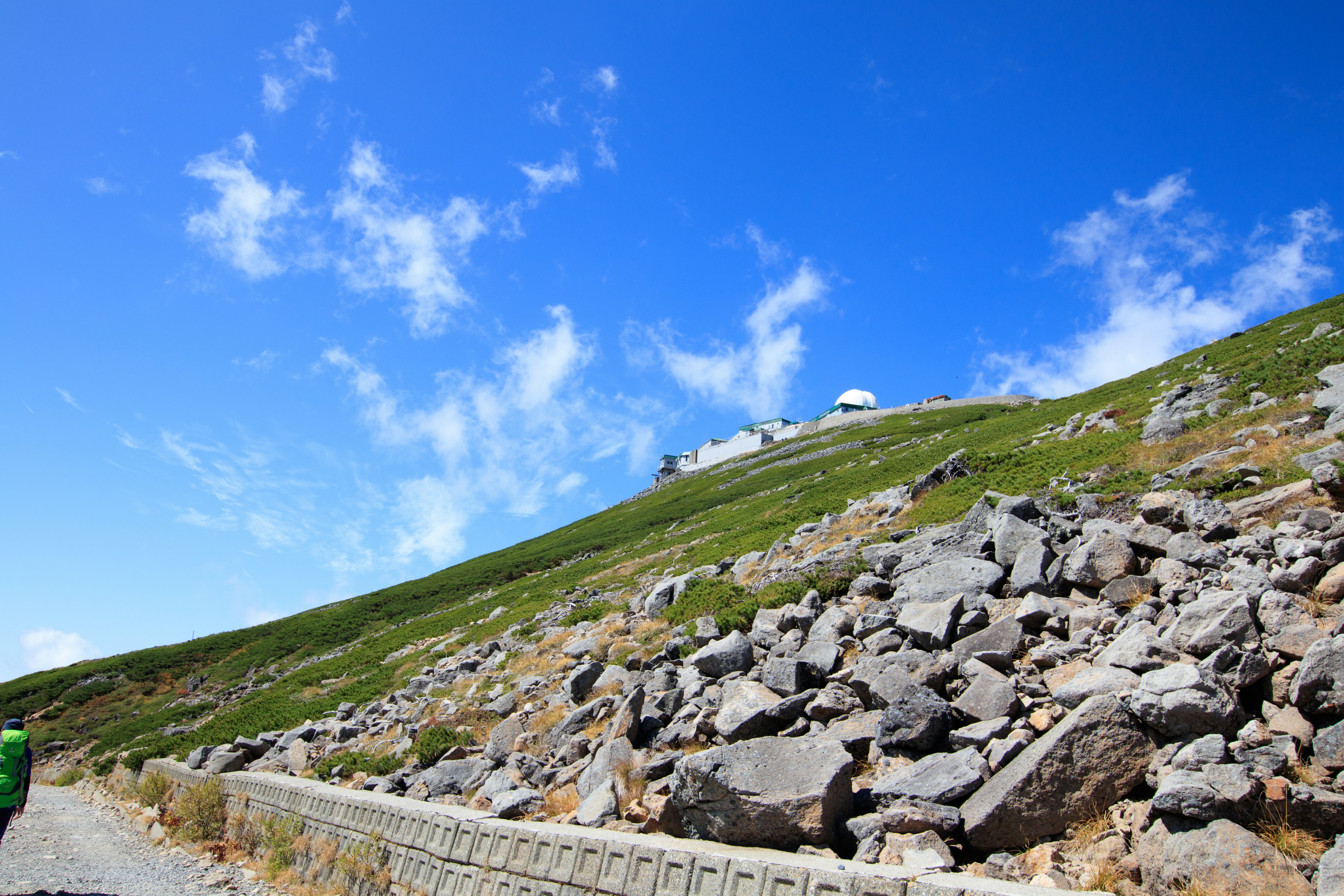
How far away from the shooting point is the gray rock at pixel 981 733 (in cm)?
829

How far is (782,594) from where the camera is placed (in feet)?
56.7

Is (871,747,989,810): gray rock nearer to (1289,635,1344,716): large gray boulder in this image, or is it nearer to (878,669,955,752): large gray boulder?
(878,669,955,752): large gray boulder

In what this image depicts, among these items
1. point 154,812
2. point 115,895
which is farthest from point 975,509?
point 154,812

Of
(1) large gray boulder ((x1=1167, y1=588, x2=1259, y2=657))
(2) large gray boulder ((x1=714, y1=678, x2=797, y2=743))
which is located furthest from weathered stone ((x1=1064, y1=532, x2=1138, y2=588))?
(2) large gray boulder ((x1=714, y1=678, x2=797, y2=743))

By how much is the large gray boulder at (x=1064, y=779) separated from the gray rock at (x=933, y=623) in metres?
3.75

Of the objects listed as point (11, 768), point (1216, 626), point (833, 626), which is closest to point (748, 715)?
point (833, 626)

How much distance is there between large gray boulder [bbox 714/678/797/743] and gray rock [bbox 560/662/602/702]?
5.52m

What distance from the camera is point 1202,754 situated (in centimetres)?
683

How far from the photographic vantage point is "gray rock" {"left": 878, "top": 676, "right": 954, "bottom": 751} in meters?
8.86

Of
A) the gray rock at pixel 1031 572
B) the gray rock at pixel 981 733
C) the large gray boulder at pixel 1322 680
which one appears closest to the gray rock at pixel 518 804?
the gray rock at pixel 981 733

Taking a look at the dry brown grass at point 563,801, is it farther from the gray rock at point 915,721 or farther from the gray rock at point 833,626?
the gray rock at point 833,626

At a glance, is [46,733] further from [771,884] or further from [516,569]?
[771,884]

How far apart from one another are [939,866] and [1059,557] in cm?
732

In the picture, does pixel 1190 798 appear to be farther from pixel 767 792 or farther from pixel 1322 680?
pixel 767 792
